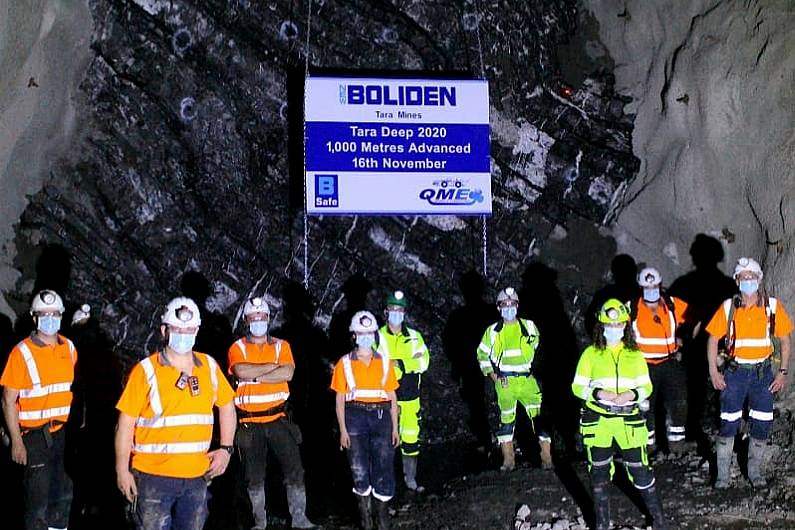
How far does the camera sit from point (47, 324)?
802 cm

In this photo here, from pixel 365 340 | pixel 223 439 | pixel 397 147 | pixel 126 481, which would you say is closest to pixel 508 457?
pixel 365 340

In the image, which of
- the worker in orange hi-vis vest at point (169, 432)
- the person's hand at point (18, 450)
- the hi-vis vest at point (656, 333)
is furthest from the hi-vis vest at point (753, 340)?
the person's hand at point (18, 450)

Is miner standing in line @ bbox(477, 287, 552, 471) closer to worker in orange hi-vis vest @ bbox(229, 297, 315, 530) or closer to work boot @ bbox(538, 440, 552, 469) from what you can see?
work boot @ bbox(538, 440, 552, 469)

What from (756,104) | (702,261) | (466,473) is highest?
(756,104)

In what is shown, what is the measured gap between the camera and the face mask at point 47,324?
801cm

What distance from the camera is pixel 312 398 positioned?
42.4 ft

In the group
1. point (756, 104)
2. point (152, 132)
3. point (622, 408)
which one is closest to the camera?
point (622, 408)

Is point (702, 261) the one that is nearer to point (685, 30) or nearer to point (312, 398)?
point (685, 30)

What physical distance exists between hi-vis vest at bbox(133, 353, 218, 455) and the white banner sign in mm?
6421

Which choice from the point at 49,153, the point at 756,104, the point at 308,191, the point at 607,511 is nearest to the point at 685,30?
the point at 756,104

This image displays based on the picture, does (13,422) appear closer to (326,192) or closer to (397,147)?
(326,192)

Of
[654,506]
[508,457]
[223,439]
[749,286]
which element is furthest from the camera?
[508,457]

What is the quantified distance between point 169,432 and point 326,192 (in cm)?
669

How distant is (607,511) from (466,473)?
3.20 metres
